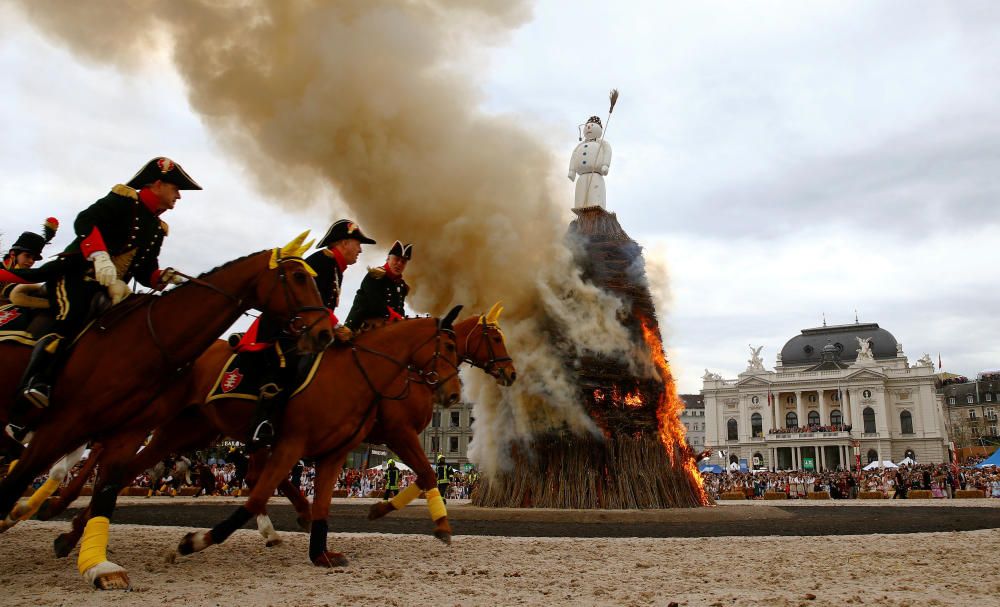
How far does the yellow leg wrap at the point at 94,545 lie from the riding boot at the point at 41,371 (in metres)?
1.27

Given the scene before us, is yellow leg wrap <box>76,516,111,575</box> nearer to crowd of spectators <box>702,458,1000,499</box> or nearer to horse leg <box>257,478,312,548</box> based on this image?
horse leg <box>257,478,312,548</box>

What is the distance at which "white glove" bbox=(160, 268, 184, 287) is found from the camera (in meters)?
6.61

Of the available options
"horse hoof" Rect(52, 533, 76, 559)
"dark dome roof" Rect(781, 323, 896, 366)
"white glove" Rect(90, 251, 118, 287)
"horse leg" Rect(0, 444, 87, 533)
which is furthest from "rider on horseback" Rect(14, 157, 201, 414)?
"dark dome roof" Rect(781, 323, 896, 366)

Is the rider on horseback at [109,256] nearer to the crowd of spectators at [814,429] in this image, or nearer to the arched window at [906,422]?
the crowd of spectators at [814,429]

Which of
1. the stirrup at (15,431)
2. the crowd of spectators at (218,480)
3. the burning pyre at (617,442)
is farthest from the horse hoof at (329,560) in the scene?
the crowd of spectators at (218,480)

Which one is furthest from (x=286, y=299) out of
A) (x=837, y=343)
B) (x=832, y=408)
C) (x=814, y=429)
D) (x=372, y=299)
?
(x=837, y=343)

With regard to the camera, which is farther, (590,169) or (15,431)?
(590,169)

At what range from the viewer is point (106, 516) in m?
6.32

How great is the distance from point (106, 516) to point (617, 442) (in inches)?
465

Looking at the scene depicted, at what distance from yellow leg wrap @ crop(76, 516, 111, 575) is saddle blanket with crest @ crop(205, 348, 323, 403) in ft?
6.97

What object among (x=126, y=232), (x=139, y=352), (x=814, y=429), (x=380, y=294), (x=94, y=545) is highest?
(x=814, y=429)

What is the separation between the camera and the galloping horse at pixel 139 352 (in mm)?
5715

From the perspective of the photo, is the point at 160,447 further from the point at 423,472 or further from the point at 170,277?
the point at 423,472

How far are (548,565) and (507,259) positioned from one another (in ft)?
29.9
